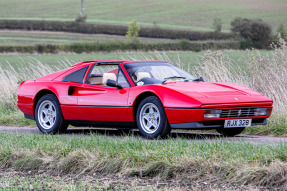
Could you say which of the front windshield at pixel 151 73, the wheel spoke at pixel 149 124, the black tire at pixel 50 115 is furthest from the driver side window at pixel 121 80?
the black tire at pixel 50 115

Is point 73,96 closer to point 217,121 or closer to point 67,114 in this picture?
point 67,114

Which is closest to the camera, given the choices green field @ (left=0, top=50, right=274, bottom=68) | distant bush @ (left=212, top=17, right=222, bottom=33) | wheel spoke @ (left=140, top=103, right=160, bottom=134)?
wheel spoke @ (left=140, top=103, right=160, bottom=134)

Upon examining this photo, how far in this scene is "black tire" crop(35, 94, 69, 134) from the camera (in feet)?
32.6

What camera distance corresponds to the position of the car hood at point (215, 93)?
26.6 feet

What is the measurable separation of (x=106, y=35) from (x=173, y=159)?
311ft

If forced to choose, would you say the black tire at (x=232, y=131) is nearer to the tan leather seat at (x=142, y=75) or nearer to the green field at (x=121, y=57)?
the tan leather seat at (x=142, y=75)

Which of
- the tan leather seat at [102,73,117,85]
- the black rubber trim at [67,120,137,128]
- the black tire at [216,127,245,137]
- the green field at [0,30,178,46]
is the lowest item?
the green field at [0,30,178,46]

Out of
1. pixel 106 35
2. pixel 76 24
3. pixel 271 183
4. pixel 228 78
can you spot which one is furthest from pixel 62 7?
pixel 271 183

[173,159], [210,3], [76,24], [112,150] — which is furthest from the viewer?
[210,3]

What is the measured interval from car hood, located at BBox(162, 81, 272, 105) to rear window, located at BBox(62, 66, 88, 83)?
1988mm

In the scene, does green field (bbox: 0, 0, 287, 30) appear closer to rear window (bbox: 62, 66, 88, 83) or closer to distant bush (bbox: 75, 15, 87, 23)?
distant bush (bbox: 75, 15, 87, 23)

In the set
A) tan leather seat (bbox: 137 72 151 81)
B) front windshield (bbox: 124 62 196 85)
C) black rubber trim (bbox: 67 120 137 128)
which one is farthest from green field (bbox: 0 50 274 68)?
tan leather seat (bbox: 137 72 151 81)

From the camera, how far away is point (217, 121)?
8.24m

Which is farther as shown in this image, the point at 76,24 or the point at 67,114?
the point at 76,24
